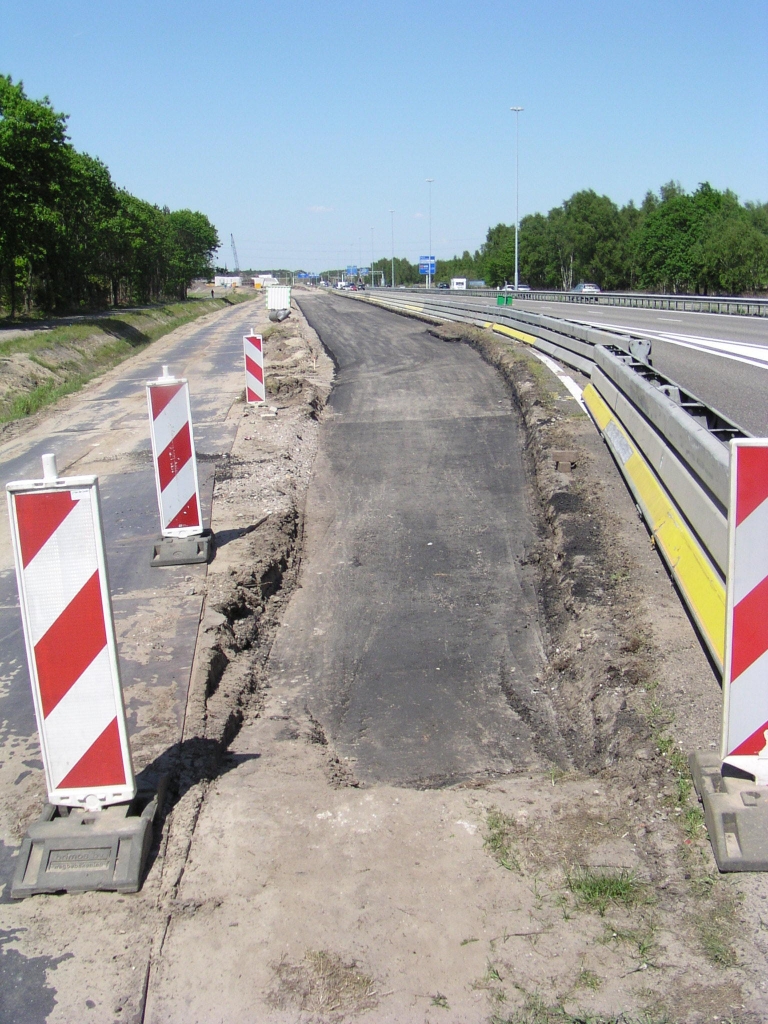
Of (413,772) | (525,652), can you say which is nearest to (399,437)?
(525,652)

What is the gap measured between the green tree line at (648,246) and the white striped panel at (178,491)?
6838 centimetres

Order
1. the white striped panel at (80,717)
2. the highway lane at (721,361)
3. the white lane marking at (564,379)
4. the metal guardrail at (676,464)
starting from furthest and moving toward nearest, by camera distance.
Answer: the white lane marking at (564,379)
the highway lane at (721,361)
the metal guardrail at (676,464)
the white striped panel at (80,717)

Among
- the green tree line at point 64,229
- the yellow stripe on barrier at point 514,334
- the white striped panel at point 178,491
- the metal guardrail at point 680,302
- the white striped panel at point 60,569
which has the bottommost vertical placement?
the white striped panel at point 178,491

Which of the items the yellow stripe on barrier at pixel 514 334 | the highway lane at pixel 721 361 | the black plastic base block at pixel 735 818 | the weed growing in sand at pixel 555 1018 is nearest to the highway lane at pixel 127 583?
the weed growing in sand at pixel 555 1018

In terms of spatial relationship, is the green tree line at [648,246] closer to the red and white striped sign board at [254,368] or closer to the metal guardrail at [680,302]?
the metal guardrail at [680,302]

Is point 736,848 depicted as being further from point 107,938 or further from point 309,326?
point 309,326

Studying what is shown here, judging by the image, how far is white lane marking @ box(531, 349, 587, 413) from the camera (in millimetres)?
12359

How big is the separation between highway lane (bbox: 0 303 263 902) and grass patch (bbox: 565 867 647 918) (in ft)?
7.27

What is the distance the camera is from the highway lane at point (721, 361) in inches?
410

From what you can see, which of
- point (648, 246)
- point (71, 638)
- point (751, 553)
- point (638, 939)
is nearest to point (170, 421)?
point (71, 638)

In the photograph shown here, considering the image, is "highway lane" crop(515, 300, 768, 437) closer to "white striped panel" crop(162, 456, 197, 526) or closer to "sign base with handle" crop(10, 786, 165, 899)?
"white striped panel" crop(162, 456, 197, 526)

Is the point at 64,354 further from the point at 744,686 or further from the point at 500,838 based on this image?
the point at 744,686

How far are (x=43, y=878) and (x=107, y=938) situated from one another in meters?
0.45

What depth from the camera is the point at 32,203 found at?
32.8m
